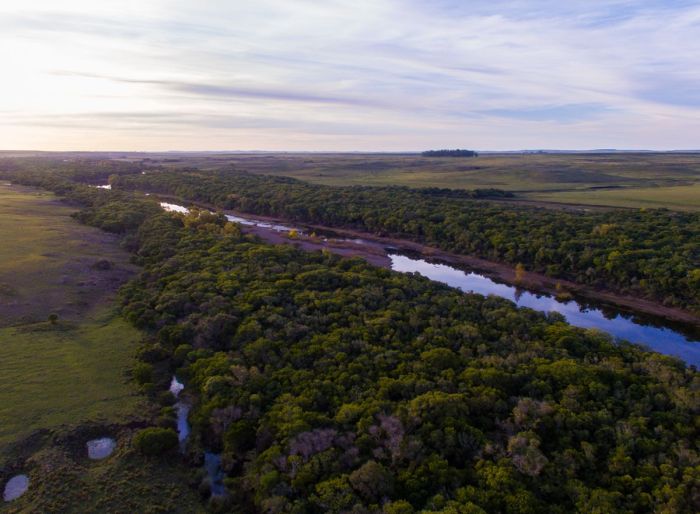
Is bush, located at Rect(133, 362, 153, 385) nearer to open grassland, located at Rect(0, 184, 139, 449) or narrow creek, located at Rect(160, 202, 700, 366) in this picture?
open grassland, located at Rect(0, 184, 139, 449)

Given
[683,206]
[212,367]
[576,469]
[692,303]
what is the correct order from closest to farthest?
[576,469], [212,367], [692,303], [683,206]

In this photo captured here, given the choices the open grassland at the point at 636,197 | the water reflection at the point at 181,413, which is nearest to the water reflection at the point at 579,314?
the water reflection at the point at 181,413

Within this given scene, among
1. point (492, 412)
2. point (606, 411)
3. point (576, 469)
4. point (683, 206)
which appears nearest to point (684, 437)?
point (606, 411)

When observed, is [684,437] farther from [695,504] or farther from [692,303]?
[692,303]

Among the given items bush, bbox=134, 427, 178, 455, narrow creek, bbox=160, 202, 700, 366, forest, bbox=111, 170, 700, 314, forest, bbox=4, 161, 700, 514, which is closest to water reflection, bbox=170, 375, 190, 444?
forest, bbox=4, 161, 700, 514

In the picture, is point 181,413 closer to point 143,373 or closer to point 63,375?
point 143,373

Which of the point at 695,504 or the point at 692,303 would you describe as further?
the point at 692,303

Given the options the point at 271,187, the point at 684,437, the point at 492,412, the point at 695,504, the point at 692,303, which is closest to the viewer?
the point at 695,504
